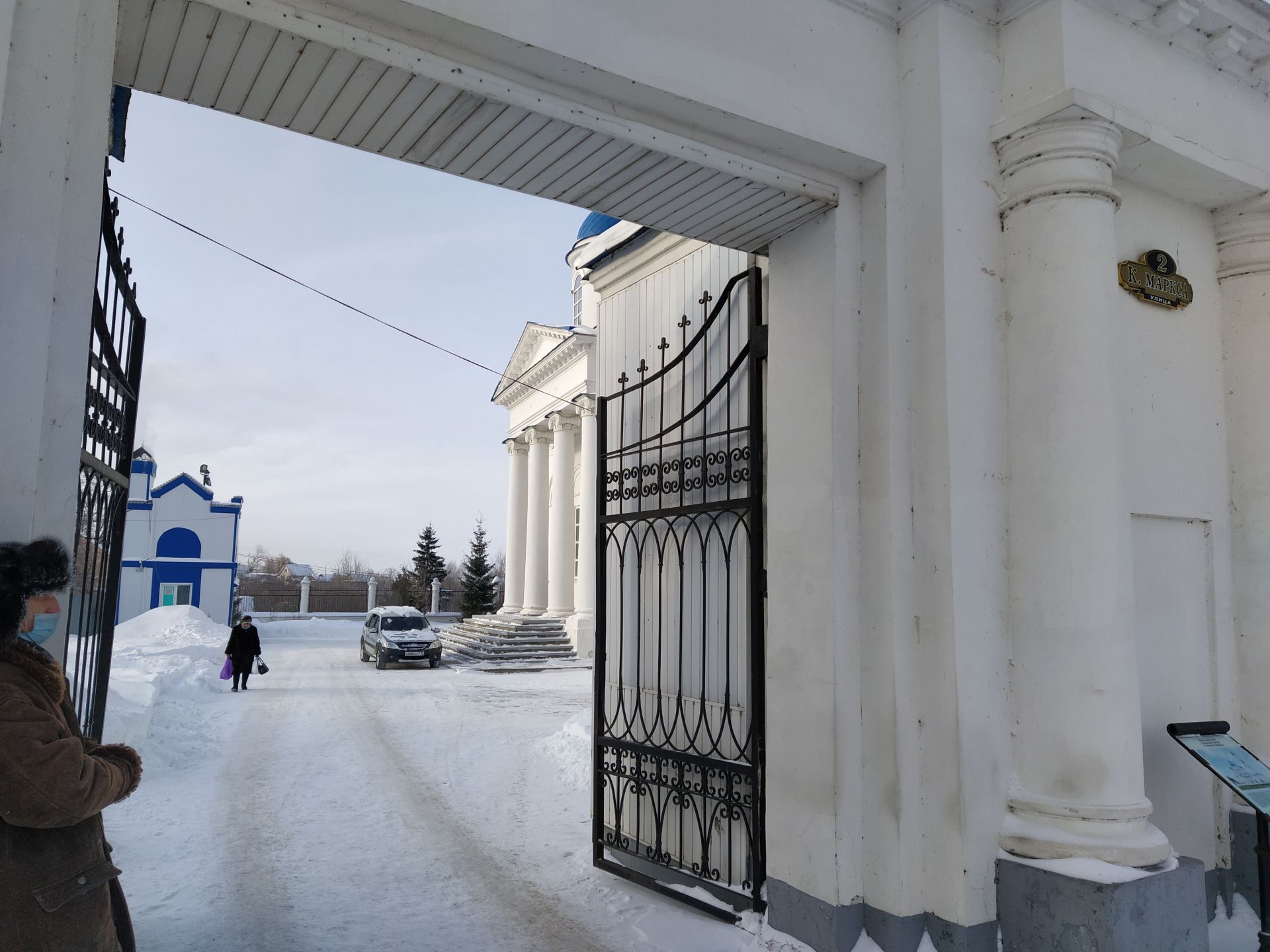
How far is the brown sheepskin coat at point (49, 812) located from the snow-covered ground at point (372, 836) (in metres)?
2.40

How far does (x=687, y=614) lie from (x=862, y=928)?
2039 millimetres

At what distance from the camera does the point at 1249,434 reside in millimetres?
4984

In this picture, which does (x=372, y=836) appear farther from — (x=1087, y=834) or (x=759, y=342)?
(x=1087, y=834)

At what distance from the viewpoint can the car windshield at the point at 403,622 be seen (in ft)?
71.3

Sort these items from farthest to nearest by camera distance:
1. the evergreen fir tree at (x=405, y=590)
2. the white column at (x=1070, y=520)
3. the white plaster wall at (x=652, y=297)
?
the evergreen fir tree at (x=405, y=590) < the white plaster wall at (x=652, y=297) < the white column at (x=1070, y=520)

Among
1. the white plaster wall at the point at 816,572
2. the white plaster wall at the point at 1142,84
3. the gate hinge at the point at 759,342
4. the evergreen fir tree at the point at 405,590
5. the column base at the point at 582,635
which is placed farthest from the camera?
the evergreen fir tree at the point at 405,590

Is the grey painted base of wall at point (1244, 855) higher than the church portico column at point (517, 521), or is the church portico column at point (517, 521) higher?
the church portico column at point (517, 521)

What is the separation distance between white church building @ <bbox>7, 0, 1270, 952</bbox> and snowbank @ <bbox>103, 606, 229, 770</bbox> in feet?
20.1

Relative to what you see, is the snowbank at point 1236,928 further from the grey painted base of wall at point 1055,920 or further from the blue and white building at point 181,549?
the blue and white building at point 181,549

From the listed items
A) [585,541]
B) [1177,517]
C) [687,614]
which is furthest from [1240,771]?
[585,541]

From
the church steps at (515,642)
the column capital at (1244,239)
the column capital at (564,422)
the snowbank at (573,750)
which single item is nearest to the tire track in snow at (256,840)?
the snowbank at (573,750)

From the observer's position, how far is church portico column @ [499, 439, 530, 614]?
27.5 meters

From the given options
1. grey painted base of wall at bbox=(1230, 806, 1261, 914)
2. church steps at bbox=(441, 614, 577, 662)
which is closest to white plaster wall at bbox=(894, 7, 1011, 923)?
grey painted base of wall at bbox=(1230, 806, 1261, 914)

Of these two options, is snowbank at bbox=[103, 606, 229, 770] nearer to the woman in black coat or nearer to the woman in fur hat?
the woman in black coat
